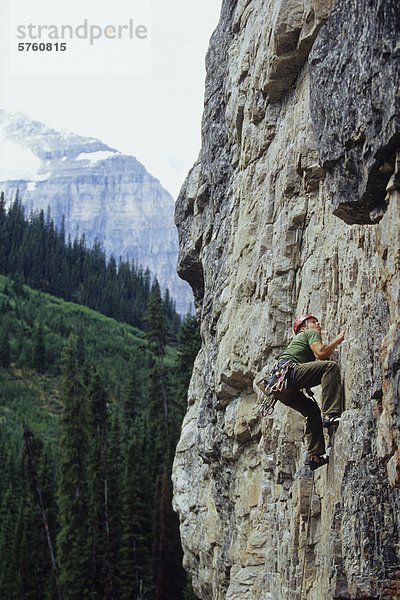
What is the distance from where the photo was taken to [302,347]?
43.5ft

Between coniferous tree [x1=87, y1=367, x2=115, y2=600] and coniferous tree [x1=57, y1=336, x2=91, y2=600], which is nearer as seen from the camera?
coniferous tree [x1=57, y1=336, x2=91, y2=600]

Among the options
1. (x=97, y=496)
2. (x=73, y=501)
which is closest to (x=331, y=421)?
(x=73, y=501)

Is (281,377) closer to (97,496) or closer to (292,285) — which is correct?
(292,285)

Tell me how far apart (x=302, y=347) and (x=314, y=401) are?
0.89 meters

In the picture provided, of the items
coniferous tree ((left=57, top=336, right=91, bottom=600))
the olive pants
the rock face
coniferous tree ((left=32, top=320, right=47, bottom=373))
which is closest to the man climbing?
the olive pants

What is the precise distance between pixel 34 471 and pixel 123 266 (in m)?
113

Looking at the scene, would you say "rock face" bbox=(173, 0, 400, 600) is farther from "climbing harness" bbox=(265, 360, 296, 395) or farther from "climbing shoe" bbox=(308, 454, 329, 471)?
"climbing harness" bbox=(265, 360, 296, 395)

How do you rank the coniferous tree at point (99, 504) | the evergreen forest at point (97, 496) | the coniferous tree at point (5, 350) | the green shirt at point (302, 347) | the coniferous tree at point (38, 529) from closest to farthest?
the green shirt at point (302, 347) → the evergreen forest at point (97, 496) → the coniferous tree at point (99, 504) → the coniferous tree at point (38, 529) → the coniferous tree at point (5, 350)

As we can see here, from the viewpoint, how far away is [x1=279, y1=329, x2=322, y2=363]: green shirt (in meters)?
13.1

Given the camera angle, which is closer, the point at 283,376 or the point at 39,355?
the point at 283,376

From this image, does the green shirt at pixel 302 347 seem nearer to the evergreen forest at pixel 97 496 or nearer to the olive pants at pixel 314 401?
the olive pants at pixel 314 401

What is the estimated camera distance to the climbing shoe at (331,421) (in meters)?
12.6

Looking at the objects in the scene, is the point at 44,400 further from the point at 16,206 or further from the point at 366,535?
the point at 366,535

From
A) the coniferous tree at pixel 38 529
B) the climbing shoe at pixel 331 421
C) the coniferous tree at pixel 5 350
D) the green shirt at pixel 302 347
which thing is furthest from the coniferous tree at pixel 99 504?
the coniferous tree at pixel 5 350
